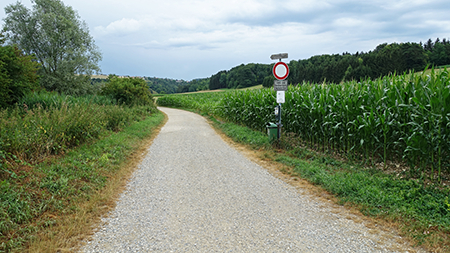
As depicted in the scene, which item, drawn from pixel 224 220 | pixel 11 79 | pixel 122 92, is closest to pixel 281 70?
pixel 224 220

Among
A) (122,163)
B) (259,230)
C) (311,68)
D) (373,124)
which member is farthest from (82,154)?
(311,68)

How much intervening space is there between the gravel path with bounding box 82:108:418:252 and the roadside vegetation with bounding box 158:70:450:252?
2.42 ft

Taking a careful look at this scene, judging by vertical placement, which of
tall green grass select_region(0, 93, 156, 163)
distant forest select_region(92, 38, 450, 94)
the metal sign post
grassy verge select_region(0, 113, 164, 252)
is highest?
distant forest select_region(92, 38, 450, 94)

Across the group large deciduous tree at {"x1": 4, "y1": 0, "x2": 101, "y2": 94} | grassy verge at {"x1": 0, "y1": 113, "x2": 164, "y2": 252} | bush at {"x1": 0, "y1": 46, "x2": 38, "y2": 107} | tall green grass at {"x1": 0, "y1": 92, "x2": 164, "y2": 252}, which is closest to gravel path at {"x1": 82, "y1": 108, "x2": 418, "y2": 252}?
grassy verge at {"x1": 0, "y1": 113, "x2": 164, "y2": 252}

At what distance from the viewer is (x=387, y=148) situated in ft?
22.3

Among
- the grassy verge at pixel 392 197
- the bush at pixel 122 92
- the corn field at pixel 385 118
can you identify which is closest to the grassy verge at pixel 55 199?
the grassy verge at pixel 392 197

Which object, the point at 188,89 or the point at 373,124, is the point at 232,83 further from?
the point at 373,124

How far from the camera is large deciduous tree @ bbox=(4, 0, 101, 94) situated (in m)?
26.8

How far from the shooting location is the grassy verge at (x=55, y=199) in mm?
3432

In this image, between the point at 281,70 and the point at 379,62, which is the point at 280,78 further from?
the point at 379,62

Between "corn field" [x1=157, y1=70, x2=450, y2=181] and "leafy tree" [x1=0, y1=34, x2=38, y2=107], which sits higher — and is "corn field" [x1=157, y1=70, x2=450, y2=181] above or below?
below

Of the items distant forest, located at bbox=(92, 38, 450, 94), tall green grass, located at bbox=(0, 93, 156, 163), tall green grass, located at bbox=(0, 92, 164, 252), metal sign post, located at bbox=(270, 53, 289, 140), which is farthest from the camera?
distant forest, located at bbox=(92, 38, 450, 94)

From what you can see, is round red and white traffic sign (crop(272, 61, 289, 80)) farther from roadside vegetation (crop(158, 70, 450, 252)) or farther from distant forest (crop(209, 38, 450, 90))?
distant forest (crop(209, 38, 450, 90))

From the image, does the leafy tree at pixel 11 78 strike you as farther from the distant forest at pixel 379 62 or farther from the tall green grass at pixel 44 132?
the distant forest at pixel 379 62
